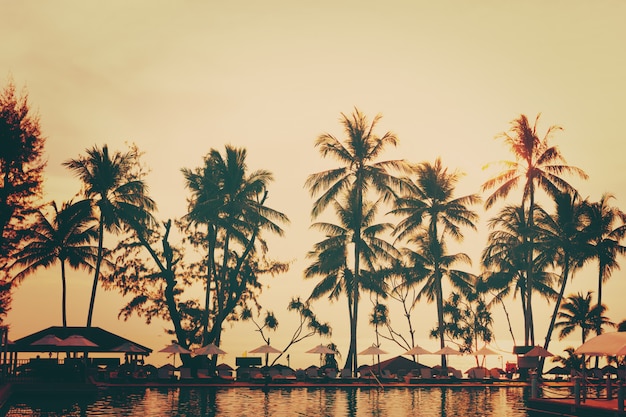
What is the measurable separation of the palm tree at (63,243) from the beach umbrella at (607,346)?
3844 centimetres

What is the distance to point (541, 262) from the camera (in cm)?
6053

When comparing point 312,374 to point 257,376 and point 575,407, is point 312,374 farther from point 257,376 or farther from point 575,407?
point 575,407

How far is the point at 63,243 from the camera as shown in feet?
183

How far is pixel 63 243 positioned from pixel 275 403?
28.6 metres

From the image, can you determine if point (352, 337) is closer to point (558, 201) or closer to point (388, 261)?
point (388, 261)

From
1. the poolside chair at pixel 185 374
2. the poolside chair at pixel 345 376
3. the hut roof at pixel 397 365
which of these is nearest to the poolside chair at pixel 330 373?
the poolside chair at pixel 345 376

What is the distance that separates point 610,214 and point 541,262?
681cm

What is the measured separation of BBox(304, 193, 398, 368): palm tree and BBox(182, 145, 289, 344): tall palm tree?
428 cm

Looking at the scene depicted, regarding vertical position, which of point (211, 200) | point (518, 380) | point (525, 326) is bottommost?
point (518, 380)

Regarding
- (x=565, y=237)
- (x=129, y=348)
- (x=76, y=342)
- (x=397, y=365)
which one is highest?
(x=565, y=237)

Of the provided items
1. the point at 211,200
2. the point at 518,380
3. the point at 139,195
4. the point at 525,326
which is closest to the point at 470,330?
the point at 525,326

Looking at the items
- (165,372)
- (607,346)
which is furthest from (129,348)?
(607,346)

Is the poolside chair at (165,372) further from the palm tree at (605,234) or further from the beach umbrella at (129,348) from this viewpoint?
the palm tree at (605,234)

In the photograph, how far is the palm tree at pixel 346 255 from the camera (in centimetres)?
5797
